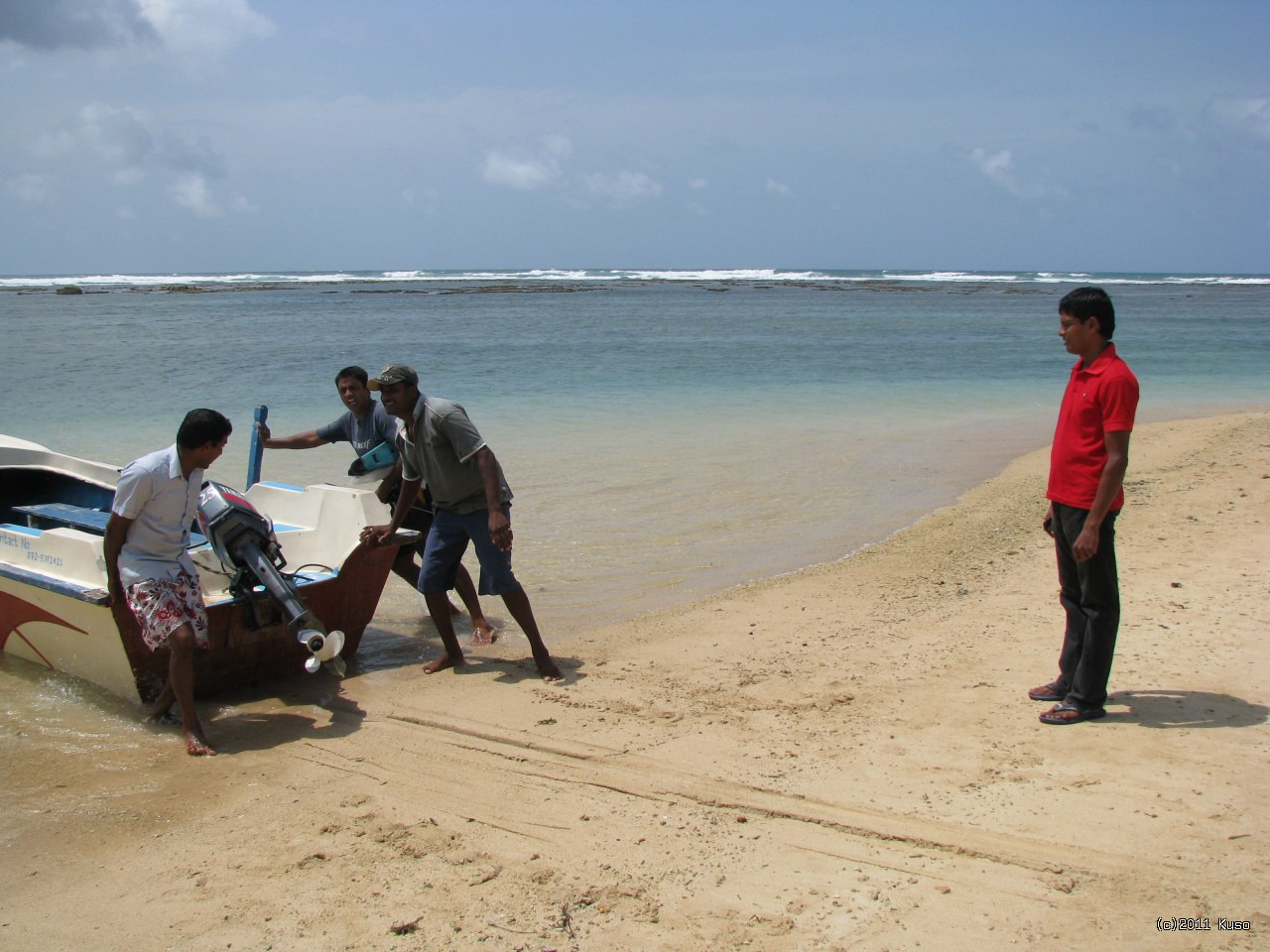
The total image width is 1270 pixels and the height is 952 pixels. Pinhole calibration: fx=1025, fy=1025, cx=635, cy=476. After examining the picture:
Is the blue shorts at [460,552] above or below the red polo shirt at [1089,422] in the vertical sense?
below

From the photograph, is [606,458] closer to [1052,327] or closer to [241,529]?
[241,529]

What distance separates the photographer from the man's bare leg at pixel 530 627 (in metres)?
5.24

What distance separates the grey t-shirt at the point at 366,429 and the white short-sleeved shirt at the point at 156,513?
5.79ft

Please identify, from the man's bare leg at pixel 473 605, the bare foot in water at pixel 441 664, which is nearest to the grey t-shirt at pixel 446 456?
the bare foot in water at pixel 441 664

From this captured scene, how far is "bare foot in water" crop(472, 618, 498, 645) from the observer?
6.17 m

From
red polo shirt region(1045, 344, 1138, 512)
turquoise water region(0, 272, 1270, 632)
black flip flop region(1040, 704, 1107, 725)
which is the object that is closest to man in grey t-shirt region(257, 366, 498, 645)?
turquoise water region(0, 272, 1270, 632)

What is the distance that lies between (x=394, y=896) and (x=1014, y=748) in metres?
2.44

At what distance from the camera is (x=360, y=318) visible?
125ft

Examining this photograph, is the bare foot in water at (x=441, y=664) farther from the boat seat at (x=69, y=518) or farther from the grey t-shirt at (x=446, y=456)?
the boat seat at (x=69, y=518)

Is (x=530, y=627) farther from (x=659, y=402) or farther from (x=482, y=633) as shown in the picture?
(x=659, y=402)

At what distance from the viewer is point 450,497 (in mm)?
5246

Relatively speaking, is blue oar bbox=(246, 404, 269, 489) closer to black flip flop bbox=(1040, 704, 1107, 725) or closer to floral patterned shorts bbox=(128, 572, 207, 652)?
floral patterned shorts bbox=(128, 572, 207, 652)

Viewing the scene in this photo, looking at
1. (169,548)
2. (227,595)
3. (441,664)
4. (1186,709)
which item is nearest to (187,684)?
(169,548)

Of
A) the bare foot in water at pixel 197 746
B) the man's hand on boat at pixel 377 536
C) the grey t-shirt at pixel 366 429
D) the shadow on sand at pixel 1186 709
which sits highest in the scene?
the grey t-shirt at pixel 366 429
